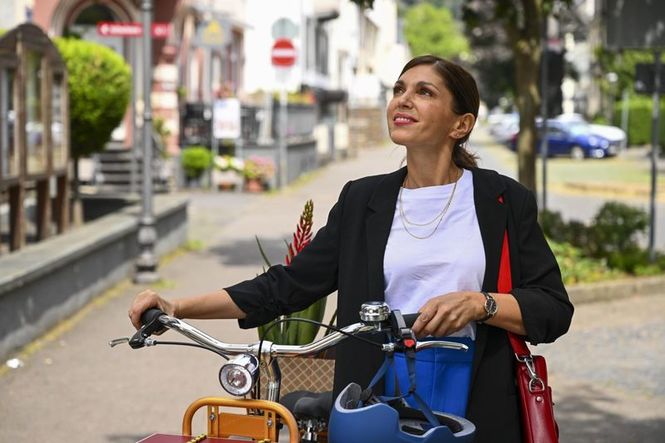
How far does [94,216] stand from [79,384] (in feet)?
29.6

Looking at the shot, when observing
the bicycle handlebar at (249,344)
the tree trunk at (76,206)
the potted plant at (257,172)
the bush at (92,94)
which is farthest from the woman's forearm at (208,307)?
the potted plant at (257,172)

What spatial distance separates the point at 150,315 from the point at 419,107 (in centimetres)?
86

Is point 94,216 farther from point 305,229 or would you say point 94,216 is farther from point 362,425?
point 362,425

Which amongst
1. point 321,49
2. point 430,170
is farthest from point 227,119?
point 430,170

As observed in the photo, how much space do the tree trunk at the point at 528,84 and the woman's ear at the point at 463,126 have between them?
12.1 meters

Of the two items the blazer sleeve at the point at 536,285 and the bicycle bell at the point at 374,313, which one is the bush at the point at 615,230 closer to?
the blazer sleeve at the point at 536,285

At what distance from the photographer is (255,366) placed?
3133mm

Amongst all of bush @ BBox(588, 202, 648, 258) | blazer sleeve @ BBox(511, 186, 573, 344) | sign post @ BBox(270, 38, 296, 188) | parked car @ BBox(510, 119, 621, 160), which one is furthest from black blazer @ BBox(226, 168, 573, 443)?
parked car @ BBox(510, 119, 621, 160)

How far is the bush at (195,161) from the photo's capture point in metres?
30.5

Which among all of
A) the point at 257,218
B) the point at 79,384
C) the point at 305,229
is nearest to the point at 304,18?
the point at 257,218

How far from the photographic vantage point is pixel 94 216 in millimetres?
18234

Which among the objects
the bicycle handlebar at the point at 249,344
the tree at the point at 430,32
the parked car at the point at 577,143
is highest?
the tree at the point at 430,32

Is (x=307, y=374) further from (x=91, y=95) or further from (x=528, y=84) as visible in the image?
(x=91, y=95)

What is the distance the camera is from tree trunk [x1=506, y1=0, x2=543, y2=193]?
1580cm
